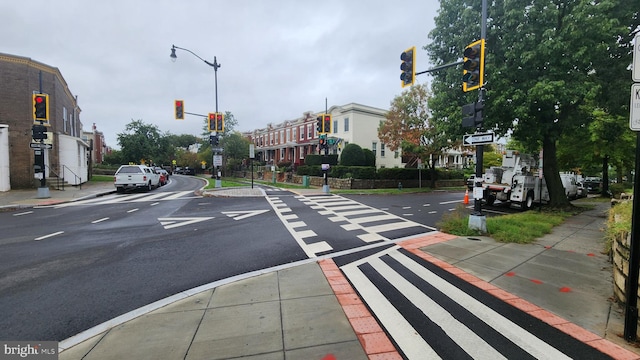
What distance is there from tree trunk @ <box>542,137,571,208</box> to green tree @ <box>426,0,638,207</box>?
74cm

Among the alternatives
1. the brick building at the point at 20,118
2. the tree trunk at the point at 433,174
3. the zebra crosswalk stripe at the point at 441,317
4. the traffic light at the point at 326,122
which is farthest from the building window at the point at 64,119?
the tree trunk at the point at 433,174

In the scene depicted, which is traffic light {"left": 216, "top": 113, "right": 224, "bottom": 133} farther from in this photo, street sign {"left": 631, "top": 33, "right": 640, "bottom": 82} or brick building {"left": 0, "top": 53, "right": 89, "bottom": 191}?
street sign {"left": 631, "top": 33, "right": 640, "bottom": 82}

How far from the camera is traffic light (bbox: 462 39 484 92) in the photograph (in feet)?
25.3

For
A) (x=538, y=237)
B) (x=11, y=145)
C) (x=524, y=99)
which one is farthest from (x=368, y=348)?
(x=11, y=145)

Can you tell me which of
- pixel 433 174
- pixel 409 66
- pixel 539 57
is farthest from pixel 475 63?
pixel 433 174

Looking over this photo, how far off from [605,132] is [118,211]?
2430 cm

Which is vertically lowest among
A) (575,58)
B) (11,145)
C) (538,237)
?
(538,237)

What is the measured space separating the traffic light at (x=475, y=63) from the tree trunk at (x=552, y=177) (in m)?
8.41

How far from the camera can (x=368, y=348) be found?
2.95 meters

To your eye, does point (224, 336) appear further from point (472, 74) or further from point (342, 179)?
point (342, 179)

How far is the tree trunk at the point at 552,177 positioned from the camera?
13.6 meters

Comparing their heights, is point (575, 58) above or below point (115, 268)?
above

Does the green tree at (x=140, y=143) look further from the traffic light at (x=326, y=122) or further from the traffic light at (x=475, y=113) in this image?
the traffic light at (x=475, y=113)

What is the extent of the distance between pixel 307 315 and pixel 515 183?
14690mm
